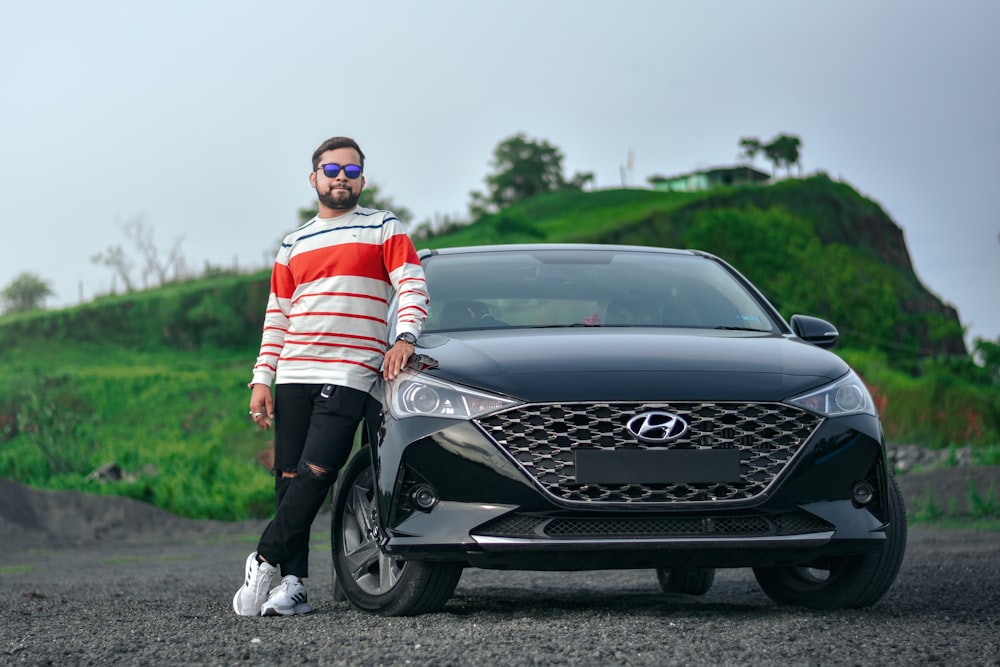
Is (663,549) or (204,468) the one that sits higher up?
(663,549)

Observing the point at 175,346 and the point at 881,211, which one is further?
the point at 881,211

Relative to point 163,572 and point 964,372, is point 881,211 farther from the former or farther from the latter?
point 163,572

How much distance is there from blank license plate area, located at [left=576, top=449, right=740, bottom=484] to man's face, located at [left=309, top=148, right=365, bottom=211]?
1625 millimetres

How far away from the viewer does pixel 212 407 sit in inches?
1847

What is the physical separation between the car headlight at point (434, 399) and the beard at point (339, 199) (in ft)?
2.81

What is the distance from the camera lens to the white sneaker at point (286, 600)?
5.84m

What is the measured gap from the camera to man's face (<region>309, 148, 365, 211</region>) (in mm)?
5902

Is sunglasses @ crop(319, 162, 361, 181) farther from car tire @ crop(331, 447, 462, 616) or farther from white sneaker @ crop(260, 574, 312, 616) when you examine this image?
white sneaker @ crop(260, 574, 312, 616)

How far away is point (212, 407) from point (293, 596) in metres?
42.0

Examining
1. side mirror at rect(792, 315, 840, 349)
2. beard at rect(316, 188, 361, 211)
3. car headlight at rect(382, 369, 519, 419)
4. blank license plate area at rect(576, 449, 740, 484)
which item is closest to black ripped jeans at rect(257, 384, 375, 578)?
car headlight at rect(382, 369, 519, 419)

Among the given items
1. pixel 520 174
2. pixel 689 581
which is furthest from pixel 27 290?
pixel 689 581

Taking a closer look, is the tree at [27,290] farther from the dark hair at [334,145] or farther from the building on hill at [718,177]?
the dark hair at [334,145]

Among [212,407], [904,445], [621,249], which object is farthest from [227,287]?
[621,249]

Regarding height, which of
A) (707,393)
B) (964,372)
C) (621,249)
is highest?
(621,249)
